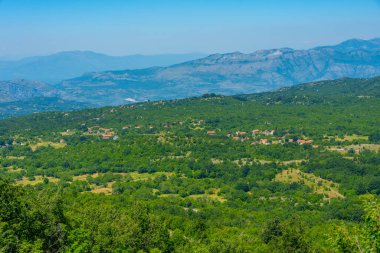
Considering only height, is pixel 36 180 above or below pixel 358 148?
below

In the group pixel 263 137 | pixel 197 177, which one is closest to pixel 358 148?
pixel 263 137

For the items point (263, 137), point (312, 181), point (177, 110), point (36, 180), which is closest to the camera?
point (312, 181)

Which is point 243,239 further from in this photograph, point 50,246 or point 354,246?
point 354,246

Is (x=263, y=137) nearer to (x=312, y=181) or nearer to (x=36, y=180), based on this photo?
(x=312, y=181)

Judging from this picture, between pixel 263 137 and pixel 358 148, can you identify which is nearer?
pixel 358 148

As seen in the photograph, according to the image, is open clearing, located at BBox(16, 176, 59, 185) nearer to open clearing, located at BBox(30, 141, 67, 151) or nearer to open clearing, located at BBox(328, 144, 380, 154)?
open clearing, located at BBox(30, 141, 67, 151)

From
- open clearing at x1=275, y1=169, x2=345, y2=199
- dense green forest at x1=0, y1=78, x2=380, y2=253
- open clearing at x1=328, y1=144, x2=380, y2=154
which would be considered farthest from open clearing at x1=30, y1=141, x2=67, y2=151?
open clearing at x1=328, y1=144, x2=380, y2=154

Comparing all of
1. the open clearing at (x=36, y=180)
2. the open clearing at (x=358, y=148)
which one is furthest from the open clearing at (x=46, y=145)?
the open clearing at (x=358, y=148)
